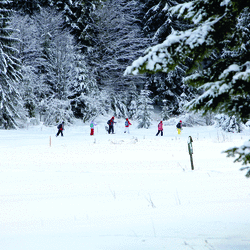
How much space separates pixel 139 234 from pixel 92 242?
21.0 inches

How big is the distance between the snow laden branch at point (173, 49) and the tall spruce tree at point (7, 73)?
20.1 m

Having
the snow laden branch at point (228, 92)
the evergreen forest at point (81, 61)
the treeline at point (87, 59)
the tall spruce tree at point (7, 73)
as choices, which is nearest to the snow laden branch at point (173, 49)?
the snow laden branch at point (228, 92)

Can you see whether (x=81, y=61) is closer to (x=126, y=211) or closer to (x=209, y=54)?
(x=126, y=211)

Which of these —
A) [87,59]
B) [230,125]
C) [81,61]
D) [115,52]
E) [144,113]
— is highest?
[115,52]

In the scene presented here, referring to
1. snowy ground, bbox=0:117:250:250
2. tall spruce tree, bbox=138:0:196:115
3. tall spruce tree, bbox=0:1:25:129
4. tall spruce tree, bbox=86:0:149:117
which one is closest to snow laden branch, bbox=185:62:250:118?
snowy ground, bbox=0:117:250:250

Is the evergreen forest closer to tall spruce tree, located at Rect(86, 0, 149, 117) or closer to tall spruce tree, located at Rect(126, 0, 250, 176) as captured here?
tall spruce tree, located at Rect(86, 0, 149, 117)

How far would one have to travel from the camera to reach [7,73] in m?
20.8

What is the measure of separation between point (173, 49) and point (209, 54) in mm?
372

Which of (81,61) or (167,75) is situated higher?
(81,61)

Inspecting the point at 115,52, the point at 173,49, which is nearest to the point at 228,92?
the point at 173,49

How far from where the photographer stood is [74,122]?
28.0 meters

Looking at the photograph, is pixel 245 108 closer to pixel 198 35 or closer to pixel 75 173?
pixel 198 35

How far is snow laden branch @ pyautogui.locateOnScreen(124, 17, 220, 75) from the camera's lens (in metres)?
2.26

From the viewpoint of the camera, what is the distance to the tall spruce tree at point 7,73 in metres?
20.3
